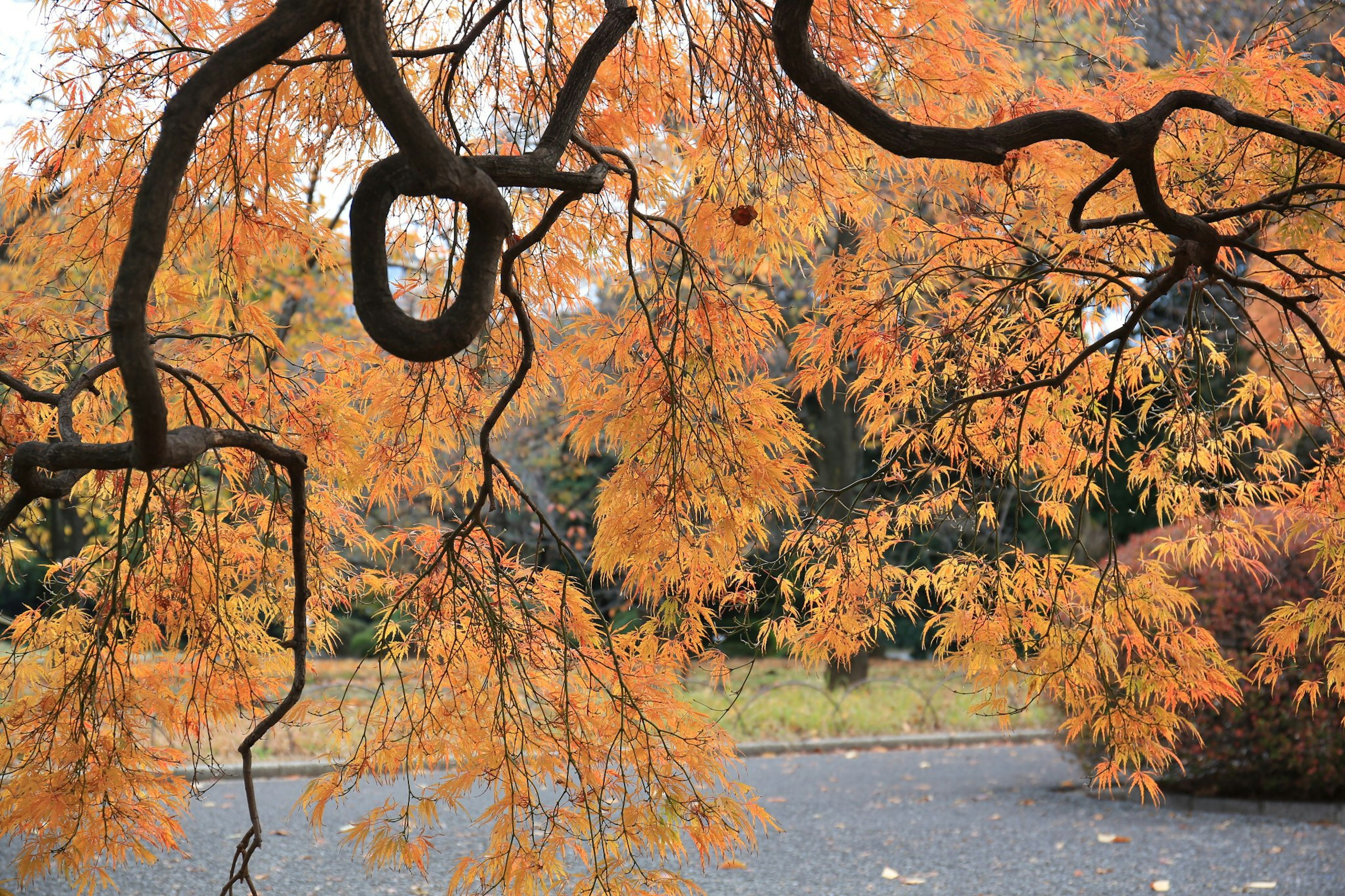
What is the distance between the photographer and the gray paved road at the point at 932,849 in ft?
15.2

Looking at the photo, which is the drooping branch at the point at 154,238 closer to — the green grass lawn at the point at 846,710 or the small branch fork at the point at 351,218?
the small branch fork at the point at 351,218

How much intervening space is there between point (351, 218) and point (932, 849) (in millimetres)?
4350

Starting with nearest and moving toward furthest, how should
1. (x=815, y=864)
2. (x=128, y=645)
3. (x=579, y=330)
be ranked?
(x=128, y=645), (x=579, y=330), (x=815, y=864)

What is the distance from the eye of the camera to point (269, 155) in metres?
3.27

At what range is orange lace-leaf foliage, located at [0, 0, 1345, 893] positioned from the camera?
2883 millimetres

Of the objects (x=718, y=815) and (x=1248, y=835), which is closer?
(x=718, y=815)

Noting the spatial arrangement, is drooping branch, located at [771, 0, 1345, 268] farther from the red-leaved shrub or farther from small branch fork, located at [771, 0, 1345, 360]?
the red-leaved shrub

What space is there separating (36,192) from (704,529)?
2.16 meters

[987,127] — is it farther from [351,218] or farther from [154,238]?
[154,238]

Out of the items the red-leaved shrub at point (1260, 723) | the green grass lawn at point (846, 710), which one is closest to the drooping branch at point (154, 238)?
the red-leaved shrub at point (1260, 723)

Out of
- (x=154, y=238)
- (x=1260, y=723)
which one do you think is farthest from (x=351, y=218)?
(x=1260, y=723)

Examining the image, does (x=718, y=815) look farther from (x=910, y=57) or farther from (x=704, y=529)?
(x=910, y=57)

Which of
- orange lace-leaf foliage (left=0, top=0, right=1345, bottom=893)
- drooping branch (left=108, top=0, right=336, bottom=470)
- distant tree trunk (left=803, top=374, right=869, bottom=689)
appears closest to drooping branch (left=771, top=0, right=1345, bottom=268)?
orange lace-leaf foliage (left=0, top=0, right=1345, bottom=893)

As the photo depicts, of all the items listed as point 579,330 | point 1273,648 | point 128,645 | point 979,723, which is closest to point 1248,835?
point 1273,648
